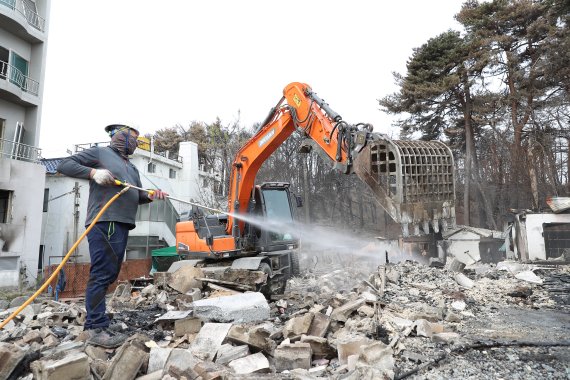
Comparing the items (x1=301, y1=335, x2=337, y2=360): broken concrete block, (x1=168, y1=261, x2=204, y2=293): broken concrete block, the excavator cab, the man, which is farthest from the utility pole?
(x1=301, y1=335, x2=337, y2=360): broken concrete block

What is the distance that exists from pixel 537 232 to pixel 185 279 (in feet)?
41.5

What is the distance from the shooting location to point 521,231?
14.0 metres

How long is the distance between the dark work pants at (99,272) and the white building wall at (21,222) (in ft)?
44.5

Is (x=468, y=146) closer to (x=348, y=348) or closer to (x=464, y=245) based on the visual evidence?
(x=464, y=245)

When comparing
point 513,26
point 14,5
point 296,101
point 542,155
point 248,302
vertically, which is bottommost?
point 248,302

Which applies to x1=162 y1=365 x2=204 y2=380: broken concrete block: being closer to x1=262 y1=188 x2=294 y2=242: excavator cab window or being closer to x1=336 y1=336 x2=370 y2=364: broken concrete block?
x1=336 y1=336 x2=370 y2=364: broken concrete block

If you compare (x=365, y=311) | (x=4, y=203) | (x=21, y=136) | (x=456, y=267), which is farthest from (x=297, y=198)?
(x=21, y=136)

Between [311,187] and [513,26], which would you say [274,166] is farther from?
[513,26]

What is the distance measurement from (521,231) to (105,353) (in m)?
14.5

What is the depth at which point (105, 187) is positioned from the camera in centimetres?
379

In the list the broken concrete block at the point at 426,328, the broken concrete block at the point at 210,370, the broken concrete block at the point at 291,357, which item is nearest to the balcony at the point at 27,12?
the broken concrete block at the point at 210,370

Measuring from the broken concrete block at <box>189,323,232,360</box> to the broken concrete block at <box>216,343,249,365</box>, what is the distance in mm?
67

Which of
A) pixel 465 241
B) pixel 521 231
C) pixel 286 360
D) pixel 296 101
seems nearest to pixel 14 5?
pixel 296 101

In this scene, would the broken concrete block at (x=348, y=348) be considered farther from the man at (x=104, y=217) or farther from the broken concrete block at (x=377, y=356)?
the man at (x=104, y=217)
